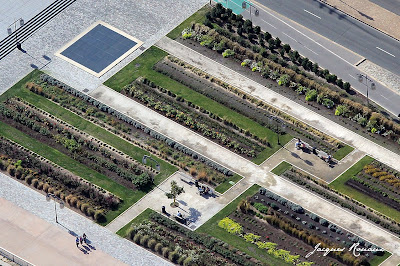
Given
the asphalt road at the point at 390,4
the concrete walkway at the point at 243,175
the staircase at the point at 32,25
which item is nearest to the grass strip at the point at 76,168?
the concrete walkway at the point at 243,175

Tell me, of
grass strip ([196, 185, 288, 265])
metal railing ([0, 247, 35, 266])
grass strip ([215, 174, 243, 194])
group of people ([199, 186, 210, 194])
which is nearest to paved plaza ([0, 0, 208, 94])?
group of people ([199, 186, 210, 194])

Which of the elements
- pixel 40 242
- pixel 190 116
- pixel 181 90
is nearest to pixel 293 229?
pixel 190 116

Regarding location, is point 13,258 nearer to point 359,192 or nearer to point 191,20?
point 359,192

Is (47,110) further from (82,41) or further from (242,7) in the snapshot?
(242,7)

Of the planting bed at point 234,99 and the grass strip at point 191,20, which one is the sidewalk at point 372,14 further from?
the planting bed at point 234,99

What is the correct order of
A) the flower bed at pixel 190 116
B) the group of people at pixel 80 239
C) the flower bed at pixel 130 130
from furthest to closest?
the flower bed at pixel 190 116
the flower bed at pixel 130 130
the group of people at pixel 80 239

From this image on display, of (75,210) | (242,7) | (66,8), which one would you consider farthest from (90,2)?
(75,210)
